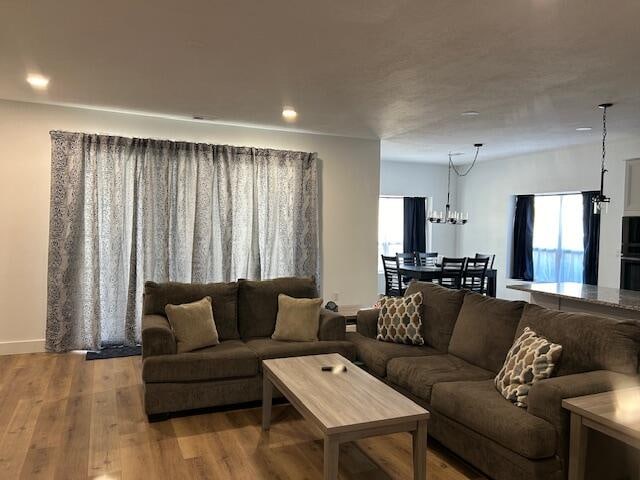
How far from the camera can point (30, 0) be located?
8.15 feet

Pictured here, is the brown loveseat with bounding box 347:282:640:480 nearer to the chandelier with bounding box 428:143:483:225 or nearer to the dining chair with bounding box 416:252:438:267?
the chandelier with bounding box 428:143:483:225

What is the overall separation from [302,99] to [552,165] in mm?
4768

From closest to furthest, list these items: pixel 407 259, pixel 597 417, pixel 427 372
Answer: pixel 597 417, pixel 427 372, pixel 407 259

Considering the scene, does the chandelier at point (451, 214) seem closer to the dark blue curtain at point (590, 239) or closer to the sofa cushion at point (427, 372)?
the dark blue curtain at point (590, 239)

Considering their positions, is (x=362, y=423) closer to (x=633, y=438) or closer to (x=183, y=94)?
(x=633, y=438)

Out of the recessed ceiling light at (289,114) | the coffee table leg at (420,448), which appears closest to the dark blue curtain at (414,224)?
the recessed ceiling light at (289,114)

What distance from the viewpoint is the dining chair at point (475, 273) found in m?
6.92

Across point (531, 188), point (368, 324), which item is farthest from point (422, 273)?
point (368, 324)

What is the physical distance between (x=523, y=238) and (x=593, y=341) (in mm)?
5879

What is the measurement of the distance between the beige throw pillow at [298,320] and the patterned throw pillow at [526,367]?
1623mm

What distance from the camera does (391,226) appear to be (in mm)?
9070

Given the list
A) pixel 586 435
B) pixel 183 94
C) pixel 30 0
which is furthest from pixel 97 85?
pixel 586 435

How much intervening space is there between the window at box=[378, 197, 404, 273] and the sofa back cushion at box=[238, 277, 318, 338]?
500 cm

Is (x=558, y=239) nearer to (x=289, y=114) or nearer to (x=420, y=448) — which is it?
(x=289, y=114)
